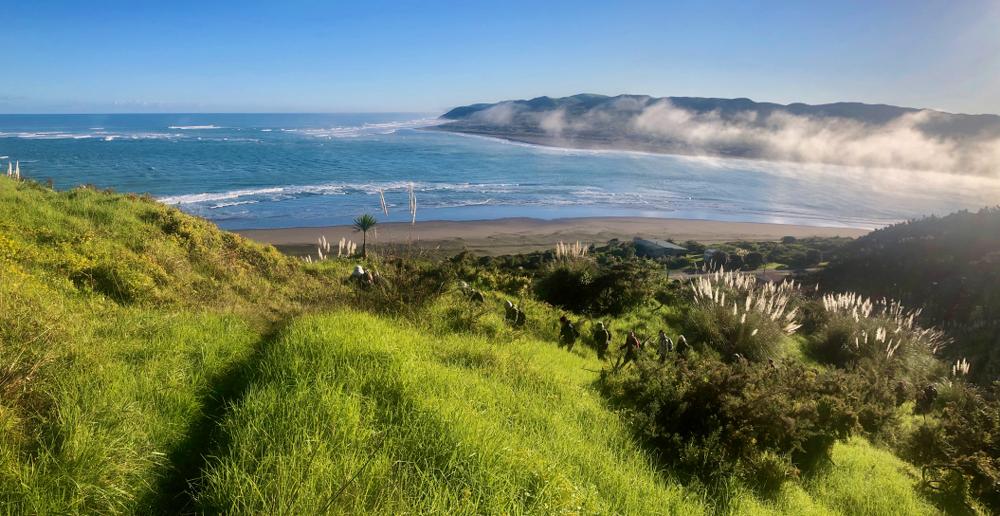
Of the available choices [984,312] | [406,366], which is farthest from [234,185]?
[984,312]

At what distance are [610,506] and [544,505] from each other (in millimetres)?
567

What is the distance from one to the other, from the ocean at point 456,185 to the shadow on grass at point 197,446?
23.7 metres

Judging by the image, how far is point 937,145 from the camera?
96750 mm

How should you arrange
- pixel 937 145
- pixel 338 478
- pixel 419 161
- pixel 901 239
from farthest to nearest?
pixel 937 145 → pixel 419 161 → pixel 901 239 → pixel 338 478

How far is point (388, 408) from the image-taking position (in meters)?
3.76

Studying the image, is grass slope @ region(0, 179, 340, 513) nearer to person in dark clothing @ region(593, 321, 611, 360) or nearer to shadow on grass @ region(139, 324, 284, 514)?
shadow on grass @ region(139, 324, 284, 514)

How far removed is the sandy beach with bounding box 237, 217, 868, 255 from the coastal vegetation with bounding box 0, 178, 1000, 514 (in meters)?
12.8

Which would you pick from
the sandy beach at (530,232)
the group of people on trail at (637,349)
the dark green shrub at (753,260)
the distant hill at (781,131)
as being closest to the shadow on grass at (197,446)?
the group of people on trail at (637,349)

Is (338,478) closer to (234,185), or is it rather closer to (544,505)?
(544,505)

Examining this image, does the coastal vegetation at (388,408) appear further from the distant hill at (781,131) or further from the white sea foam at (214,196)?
the distant hill at (781,131)

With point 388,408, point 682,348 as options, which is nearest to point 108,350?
point 388,408

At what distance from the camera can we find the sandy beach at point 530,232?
23.7 metres

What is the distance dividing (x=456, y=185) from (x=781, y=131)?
361 feet

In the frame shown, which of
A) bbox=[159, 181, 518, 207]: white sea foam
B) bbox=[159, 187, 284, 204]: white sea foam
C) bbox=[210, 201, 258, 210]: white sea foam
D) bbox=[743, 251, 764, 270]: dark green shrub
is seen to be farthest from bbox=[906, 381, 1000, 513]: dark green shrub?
bbox=[159, 187, 284, 204]: white sea foam
